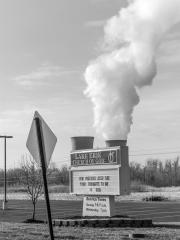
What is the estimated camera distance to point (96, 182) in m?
21.5

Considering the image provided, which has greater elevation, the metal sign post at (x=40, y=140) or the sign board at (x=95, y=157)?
the sign board at (x=95, y=157)

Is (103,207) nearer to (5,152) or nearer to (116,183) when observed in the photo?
(116,183)

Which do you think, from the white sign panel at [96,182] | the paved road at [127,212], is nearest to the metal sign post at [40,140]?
the white sign panel at [96,182]

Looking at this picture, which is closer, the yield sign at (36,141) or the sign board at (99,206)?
the yield sign at (36,141)

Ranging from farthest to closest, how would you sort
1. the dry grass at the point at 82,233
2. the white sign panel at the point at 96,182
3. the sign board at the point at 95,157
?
the sign board at the point at 95,157, the white sign panel at the point at 96,182, the dry grass at the point at 82,233

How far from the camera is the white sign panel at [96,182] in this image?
20.8m

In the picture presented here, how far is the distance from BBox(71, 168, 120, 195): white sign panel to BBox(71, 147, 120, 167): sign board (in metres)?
0.31

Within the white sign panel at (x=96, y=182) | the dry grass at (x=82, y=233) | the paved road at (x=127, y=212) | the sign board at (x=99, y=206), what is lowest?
the dry grass at (x=82, y=233)

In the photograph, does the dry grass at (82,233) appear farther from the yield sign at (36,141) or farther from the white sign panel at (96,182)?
the yield sign at (36,141)

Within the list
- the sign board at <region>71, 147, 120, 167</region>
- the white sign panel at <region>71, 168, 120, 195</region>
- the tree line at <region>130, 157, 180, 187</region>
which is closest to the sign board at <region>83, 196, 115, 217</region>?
the white sign panel at <region>71, 168, 120, 195</region>

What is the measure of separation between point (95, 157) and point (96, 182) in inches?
37.4

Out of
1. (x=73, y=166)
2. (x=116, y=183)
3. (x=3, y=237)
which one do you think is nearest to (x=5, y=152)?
(x=73, y=166)

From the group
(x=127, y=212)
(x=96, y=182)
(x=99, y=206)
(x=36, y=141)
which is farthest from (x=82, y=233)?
(x=127, y=212)

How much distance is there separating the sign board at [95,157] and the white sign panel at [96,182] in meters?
0.31
